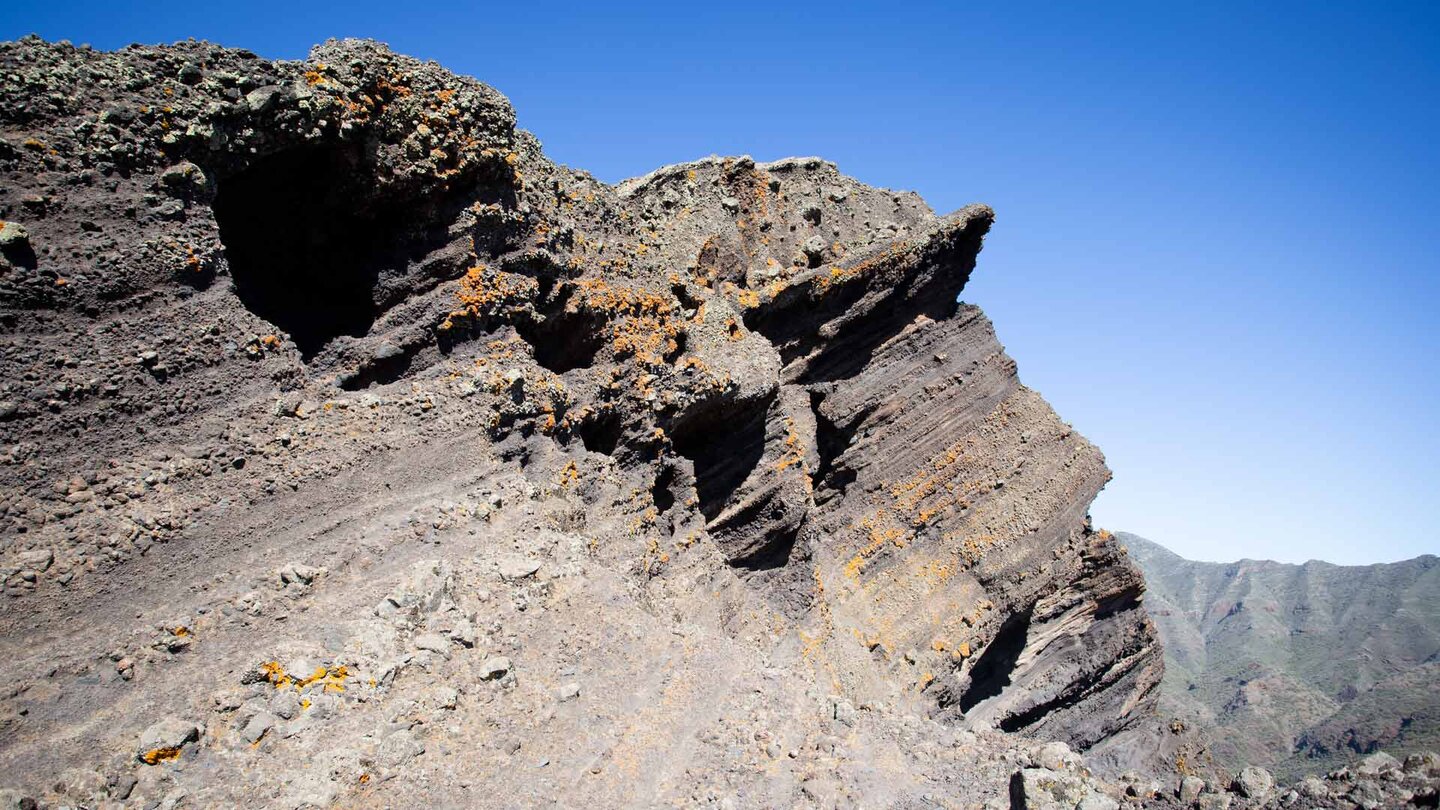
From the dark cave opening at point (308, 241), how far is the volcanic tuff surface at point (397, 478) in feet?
0.13

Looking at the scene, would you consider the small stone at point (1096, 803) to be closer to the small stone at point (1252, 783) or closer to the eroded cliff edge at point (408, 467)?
the eroded cliff edge at point (408, 467)

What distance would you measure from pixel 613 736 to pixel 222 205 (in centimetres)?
721

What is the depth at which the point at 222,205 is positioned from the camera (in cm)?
924

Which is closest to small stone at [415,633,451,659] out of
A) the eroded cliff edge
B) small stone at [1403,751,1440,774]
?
the eroded cliff edge

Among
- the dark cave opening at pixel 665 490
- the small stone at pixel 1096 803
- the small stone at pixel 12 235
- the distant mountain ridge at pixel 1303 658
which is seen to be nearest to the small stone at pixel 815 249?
the dark cave opening at pixel 665 490

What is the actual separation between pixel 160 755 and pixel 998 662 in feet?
51.9

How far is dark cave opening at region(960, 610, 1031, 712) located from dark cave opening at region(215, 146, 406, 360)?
13.2 m

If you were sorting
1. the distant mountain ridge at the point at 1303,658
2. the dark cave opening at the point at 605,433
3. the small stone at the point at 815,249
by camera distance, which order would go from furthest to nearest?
the distant mountain ridge at the point at 1303,658 < the small stone at the point at 815,249 < the dark cave opening at the point at 605,433

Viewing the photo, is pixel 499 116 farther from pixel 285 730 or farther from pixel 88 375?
pixel 285 730

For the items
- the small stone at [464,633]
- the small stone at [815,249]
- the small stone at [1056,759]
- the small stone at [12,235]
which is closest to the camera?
the small stone at [12,235]

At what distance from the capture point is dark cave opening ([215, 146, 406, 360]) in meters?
9.45

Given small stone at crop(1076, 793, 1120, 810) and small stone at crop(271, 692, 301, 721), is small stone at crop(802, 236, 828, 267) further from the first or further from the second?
small stone at crop(271, 692, 301, 721)

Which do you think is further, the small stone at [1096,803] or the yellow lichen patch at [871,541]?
the yellow lichen patch at [871,541]

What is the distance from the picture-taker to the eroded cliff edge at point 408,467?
616cm
